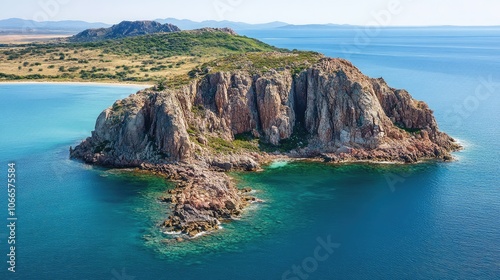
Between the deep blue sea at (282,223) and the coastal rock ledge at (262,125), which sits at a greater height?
the coastal rock ledge at (262,125)

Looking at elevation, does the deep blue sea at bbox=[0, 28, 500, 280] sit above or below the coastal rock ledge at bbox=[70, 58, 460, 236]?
below

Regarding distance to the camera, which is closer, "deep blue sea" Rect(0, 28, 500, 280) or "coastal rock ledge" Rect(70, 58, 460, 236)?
"deep blue sea" Rect(0, 28, 500, 280)

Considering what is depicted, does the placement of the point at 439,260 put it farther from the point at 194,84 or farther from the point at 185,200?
the point at 194,84

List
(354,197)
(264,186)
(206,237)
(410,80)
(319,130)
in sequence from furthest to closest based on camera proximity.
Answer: (410,80) < (319,130) < (264,186) < (354,197) < (206,237)

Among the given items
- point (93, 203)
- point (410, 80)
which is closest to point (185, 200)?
point (93, 203)
